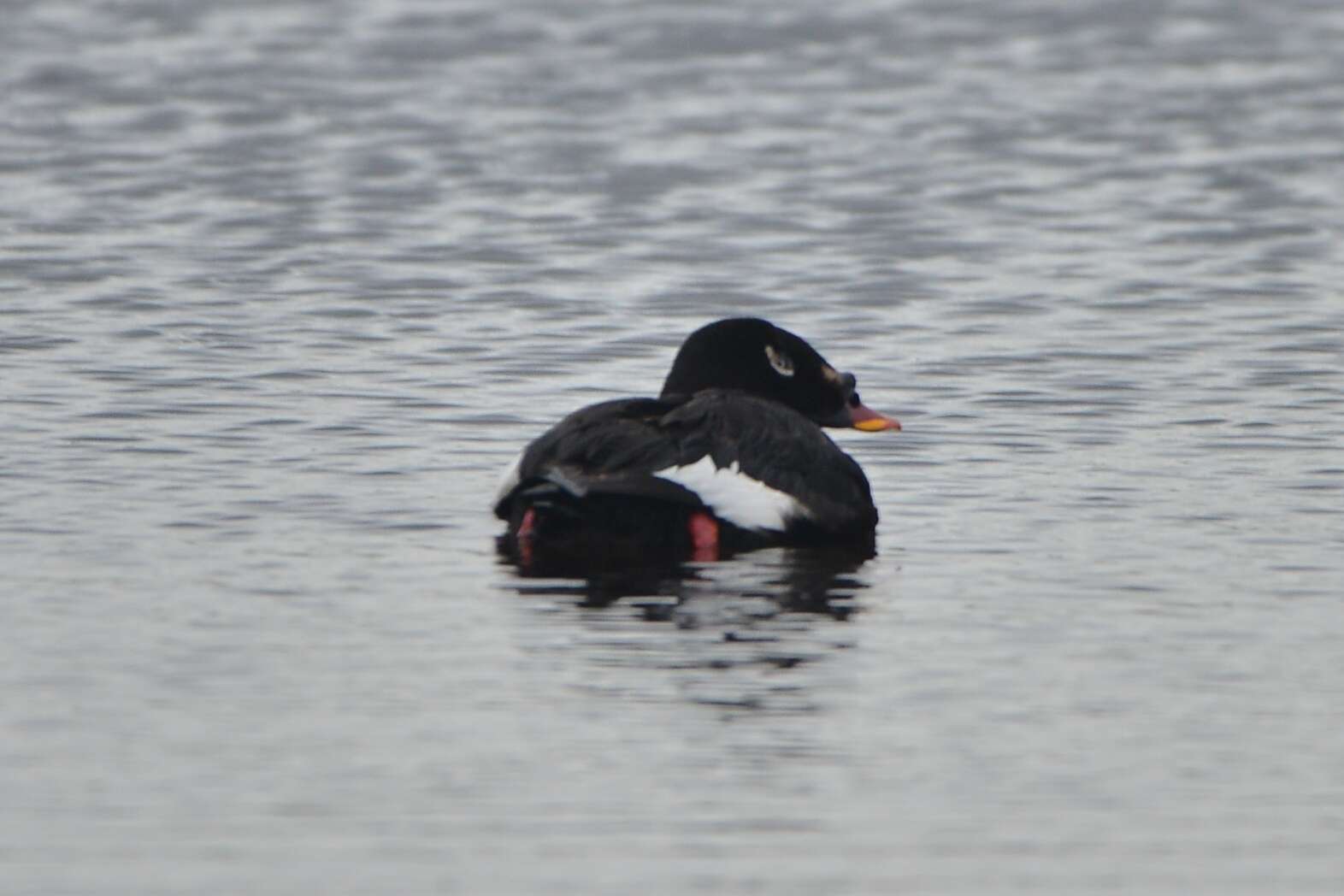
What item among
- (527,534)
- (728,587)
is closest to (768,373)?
(527,534)

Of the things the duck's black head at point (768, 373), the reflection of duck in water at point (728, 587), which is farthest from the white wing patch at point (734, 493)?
the duck's black head at point (768, 373)

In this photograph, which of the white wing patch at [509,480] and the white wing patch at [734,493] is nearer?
the white wing patch at [734,493]

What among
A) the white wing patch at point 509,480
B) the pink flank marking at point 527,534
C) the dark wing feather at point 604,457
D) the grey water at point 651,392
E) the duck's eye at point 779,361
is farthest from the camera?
the duck's eye at point 779,361

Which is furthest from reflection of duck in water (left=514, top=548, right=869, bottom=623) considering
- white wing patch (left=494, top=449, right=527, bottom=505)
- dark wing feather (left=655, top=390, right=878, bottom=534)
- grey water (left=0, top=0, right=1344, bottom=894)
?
white wing patch (left=494, top=449, right=527, bottom=505)

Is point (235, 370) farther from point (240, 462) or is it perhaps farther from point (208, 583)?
point (208, 583)

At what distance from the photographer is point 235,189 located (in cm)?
1869

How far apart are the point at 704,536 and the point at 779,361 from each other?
57.6 inches

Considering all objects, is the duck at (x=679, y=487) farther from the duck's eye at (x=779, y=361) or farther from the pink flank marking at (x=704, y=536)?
the duck's eye at (x=779, y=361)

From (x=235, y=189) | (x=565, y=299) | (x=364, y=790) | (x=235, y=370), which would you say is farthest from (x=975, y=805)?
(x=235, y=189)

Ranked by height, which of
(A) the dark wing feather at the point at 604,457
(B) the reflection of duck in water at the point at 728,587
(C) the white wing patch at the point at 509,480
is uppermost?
(A) the dark wing feather at the point at 604,457

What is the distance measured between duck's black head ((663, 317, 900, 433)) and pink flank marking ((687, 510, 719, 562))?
3.31ft

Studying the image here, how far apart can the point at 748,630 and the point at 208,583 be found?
1.64 metres

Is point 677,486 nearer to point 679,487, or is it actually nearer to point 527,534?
point 679,487

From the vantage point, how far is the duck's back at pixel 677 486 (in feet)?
31.5
